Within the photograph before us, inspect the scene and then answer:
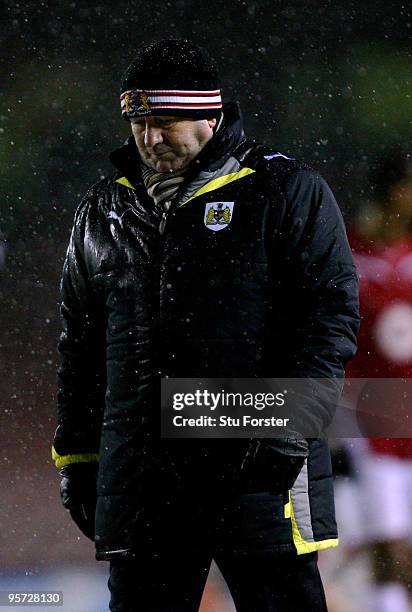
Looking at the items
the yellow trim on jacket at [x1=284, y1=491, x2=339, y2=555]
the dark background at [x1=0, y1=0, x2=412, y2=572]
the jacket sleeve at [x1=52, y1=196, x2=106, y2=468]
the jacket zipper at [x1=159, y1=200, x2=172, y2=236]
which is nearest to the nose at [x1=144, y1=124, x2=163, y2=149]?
the jacket zipper at [x1=159, y1=200, x2=172, y2=236]

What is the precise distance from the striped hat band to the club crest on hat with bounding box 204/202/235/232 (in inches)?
7.2

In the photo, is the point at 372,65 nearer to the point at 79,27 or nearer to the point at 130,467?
the point at 79,27

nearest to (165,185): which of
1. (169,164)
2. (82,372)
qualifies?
(169,164)

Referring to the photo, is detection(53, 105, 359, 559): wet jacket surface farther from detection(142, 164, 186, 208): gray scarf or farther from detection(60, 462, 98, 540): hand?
detection(60, 462, 98, 540): hand

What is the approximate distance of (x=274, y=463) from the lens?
2.07 metres

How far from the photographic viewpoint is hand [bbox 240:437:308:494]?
206 centimetres

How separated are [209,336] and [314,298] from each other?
204 millimetres

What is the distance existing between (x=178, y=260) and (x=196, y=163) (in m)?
0.19

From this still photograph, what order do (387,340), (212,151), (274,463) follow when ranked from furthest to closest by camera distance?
(387,340)
(212,151)
(274,463)

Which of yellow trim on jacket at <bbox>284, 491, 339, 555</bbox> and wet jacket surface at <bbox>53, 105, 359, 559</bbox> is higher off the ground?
wet jacket surface at <bbox>53, 105, 359, 559</bbox>

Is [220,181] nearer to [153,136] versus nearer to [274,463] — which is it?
[153,136]

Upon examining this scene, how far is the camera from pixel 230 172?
220 centimetres

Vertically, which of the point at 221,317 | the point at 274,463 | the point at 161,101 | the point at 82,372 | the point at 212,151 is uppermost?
the point at 161,101

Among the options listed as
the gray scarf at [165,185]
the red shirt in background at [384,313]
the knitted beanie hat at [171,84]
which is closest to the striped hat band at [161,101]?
the knitted beanie hat at [171,84]
